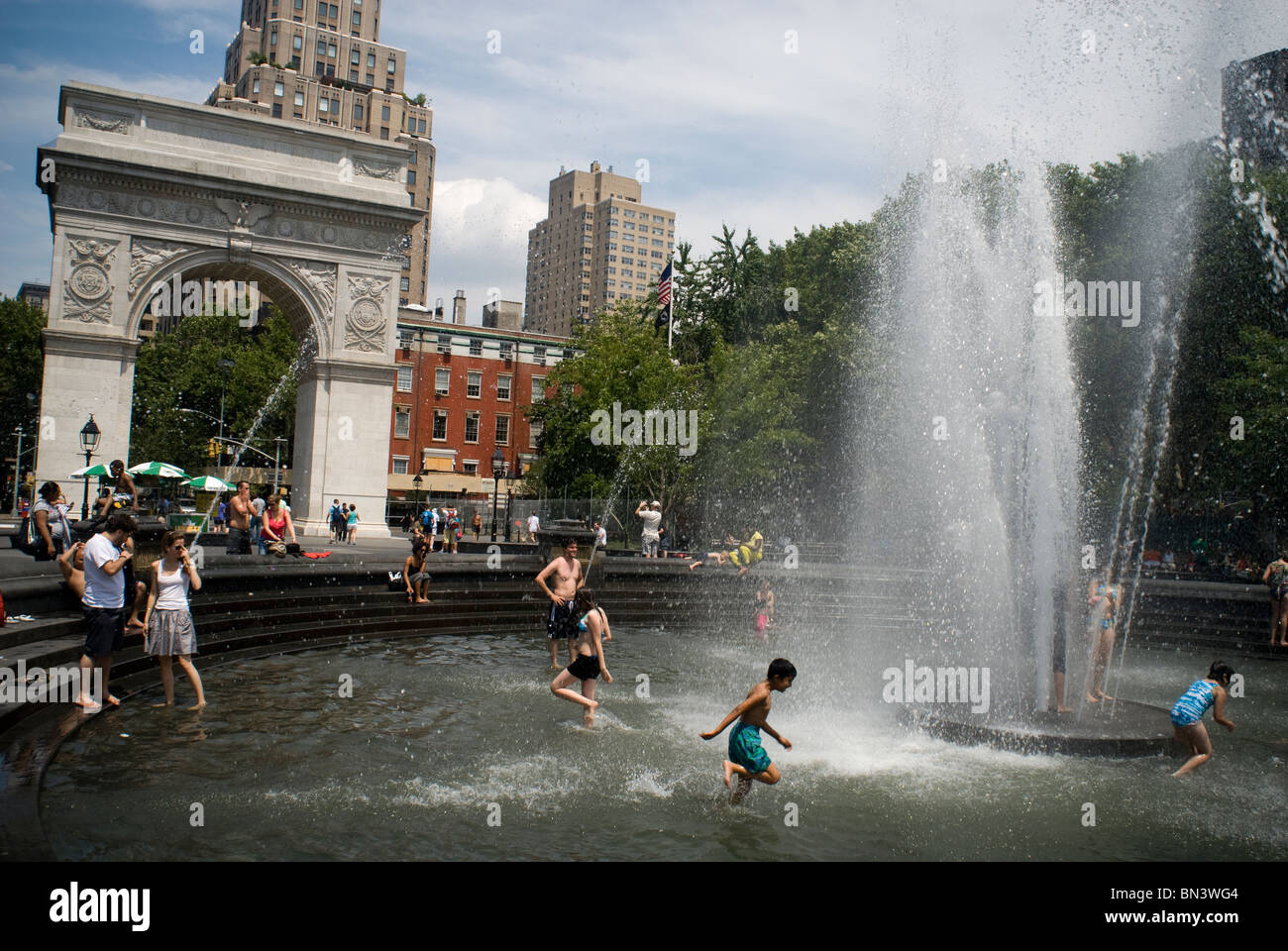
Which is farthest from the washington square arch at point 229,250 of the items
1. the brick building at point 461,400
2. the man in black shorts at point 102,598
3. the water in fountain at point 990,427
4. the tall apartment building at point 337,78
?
the tall apartment building at point 337,78

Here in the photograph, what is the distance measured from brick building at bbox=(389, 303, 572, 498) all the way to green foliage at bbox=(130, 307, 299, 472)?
7382mm

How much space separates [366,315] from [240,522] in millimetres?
16127

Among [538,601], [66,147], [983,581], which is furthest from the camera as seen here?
[66,147]

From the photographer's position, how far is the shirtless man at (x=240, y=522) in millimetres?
17859

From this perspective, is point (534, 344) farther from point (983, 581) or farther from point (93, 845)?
point (93, 845)

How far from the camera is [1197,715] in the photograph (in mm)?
8070

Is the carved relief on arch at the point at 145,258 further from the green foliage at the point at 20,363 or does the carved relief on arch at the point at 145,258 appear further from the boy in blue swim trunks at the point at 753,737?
the green foliage at the point at 20,363

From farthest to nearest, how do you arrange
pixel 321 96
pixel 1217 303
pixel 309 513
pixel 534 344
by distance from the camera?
pixel 321 96 → pixel 534 344 → pixel 309 513 → pixel 1217 303

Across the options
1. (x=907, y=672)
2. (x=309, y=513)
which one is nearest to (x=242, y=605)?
(x=907, y=672)

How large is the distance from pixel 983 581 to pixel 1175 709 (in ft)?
11.4

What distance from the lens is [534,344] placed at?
64.2 m

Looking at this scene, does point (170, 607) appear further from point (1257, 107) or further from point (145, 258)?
point (145, 258)

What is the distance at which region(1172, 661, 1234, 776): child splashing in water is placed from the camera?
801 centimetres

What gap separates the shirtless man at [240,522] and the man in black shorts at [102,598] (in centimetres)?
968
